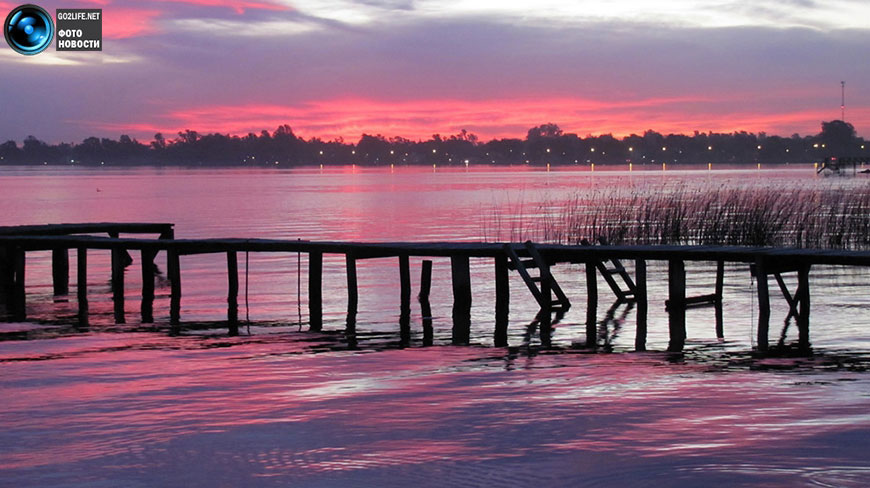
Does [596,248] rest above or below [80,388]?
above

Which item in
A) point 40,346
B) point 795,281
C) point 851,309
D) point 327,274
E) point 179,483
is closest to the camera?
point 179,483

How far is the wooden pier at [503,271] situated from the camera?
685 inches

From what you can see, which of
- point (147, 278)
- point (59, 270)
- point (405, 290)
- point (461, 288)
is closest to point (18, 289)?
point (59, 270)

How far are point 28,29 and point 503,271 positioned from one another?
1590 cm

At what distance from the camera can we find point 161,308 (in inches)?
851

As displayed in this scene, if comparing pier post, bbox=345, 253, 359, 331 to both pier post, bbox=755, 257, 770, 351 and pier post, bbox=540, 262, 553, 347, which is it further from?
pier post, bbox=755, 257, 770, 351

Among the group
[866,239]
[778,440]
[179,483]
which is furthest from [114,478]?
[866,239]

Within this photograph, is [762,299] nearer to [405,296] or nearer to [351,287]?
[405,296]

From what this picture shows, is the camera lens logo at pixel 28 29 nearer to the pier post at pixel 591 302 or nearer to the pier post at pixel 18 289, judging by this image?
the pier post at pixel 18 289

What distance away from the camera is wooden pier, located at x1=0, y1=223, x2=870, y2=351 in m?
17.4

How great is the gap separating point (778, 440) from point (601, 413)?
1.89 meters

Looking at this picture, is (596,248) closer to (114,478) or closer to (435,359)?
(435,359)

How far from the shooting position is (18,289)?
22891mm

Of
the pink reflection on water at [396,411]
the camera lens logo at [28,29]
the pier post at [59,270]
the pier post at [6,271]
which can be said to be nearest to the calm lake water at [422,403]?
the pink reflection on water at [396,411]
